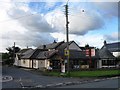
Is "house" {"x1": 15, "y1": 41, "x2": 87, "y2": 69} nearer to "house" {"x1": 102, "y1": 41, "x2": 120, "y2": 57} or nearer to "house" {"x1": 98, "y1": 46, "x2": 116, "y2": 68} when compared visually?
"house" {"x1": 98, "y1": 46, "x2": 116, "y2": 68}

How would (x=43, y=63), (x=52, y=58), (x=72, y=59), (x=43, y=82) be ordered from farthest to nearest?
(x=43, y=63) < (x=72, y=59) < (x=52, y=58) < (x=43, y=82)

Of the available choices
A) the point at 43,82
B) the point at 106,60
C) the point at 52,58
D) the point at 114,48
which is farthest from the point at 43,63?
the point at 114,48

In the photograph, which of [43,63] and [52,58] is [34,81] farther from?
[43,63]

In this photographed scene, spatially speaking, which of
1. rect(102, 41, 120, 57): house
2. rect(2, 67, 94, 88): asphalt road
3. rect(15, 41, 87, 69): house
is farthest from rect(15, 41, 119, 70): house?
rect(102, 41, 120, 57): house

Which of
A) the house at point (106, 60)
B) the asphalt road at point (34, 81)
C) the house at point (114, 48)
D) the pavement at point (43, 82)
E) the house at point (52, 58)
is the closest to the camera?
the pavement at point (43, 82)

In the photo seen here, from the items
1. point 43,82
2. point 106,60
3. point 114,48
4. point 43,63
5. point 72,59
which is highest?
point 114,48

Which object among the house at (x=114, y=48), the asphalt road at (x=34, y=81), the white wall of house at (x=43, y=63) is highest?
the house at (x=114, y=48)

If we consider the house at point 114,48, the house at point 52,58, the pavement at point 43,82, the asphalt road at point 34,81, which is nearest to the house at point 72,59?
the house at point 52,58

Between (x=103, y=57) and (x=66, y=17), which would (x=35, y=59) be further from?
(x=66, y=17)

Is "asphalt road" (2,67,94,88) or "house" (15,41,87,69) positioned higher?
"house" (15,41,87,69)

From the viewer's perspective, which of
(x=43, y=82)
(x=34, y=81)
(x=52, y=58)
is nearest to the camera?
(x=43, y=82)

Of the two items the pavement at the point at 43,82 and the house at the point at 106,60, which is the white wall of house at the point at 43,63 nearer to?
the house at the point at 106,60

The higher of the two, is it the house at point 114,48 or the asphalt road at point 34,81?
the house at point 114,48

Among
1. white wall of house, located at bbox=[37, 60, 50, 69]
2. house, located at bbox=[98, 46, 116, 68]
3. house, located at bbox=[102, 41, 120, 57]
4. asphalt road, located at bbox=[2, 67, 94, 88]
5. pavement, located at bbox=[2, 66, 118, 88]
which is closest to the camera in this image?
pavement, located at bbox=[2, 66, 118, 88]
